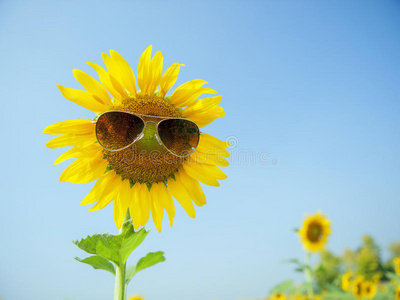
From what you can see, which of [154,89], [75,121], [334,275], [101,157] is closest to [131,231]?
[101,157]

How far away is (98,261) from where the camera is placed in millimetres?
1426

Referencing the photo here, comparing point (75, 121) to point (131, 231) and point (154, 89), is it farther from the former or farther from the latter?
point (131, 231)

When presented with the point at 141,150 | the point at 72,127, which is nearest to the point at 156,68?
the point at 141,150

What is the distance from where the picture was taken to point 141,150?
6.70ft

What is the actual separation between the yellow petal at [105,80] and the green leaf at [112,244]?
3.11 feet

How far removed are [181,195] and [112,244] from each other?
796mm

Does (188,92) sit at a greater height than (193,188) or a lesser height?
greater

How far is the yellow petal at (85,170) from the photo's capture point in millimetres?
1840

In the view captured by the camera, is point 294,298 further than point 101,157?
Yes

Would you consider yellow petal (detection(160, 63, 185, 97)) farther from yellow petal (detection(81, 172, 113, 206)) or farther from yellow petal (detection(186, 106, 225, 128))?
yellow petal (detection(81, 172, 113, 206))

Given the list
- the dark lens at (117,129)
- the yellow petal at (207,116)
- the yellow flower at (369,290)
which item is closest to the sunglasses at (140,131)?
the dark lens at (117,129)

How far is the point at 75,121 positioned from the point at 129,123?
1.18 feet

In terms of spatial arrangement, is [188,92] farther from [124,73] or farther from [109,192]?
[109,192]

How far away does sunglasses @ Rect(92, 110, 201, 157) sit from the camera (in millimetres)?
1837
